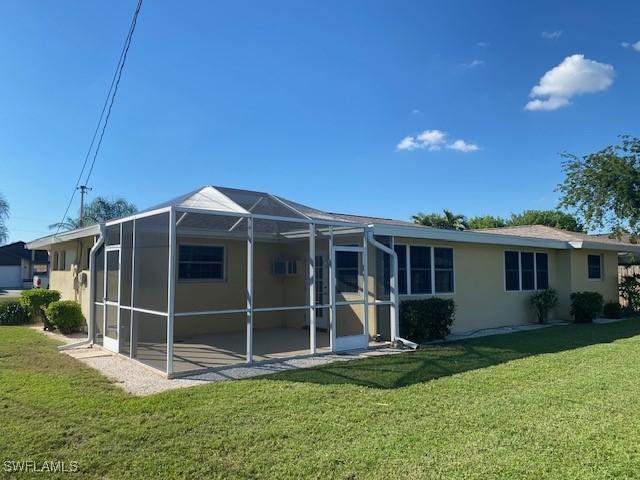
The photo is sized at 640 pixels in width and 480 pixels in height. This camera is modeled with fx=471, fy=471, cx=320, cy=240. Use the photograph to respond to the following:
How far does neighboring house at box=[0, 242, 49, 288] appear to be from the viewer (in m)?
40.5

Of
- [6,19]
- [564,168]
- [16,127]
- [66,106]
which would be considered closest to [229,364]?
[6,19]

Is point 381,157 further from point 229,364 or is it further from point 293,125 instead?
point 229,364

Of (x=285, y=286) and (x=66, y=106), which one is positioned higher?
(x=66, y=106)

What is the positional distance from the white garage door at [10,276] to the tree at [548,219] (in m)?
44.3

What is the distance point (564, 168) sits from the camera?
19.9 meters

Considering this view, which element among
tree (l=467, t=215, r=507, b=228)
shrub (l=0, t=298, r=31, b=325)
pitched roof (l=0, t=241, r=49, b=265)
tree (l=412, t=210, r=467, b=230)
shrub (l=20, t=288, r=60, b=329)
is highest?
tree (l=467, t=215, r=507, b=228)

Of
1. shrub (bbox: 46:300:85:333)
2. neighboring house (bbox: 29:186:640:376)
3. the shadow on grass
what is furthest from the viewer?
shrub (bbox: 46:300:85:333)

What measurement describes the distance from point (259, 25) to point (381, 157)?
9.56 metres

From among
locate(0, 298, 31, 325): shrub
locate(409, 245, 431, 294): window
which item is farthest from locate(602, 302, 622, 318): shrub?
locate(0, 298, 31, 325): shrub

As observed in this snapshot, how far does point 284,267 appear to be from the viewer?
1234cm

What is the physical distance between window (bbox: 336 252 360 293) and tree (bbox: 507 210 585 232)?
3708cm

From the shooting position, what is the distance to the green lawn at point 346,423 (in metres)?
3.72

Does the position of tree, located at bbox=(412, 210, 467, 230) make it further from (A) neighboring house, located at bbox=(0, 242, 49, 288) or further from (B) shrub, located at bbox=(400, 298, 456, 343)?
(A) neighboring house, located at bbox=(0, 242, 49, 288)

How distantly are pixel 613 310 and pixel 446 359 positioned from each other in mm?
10577
